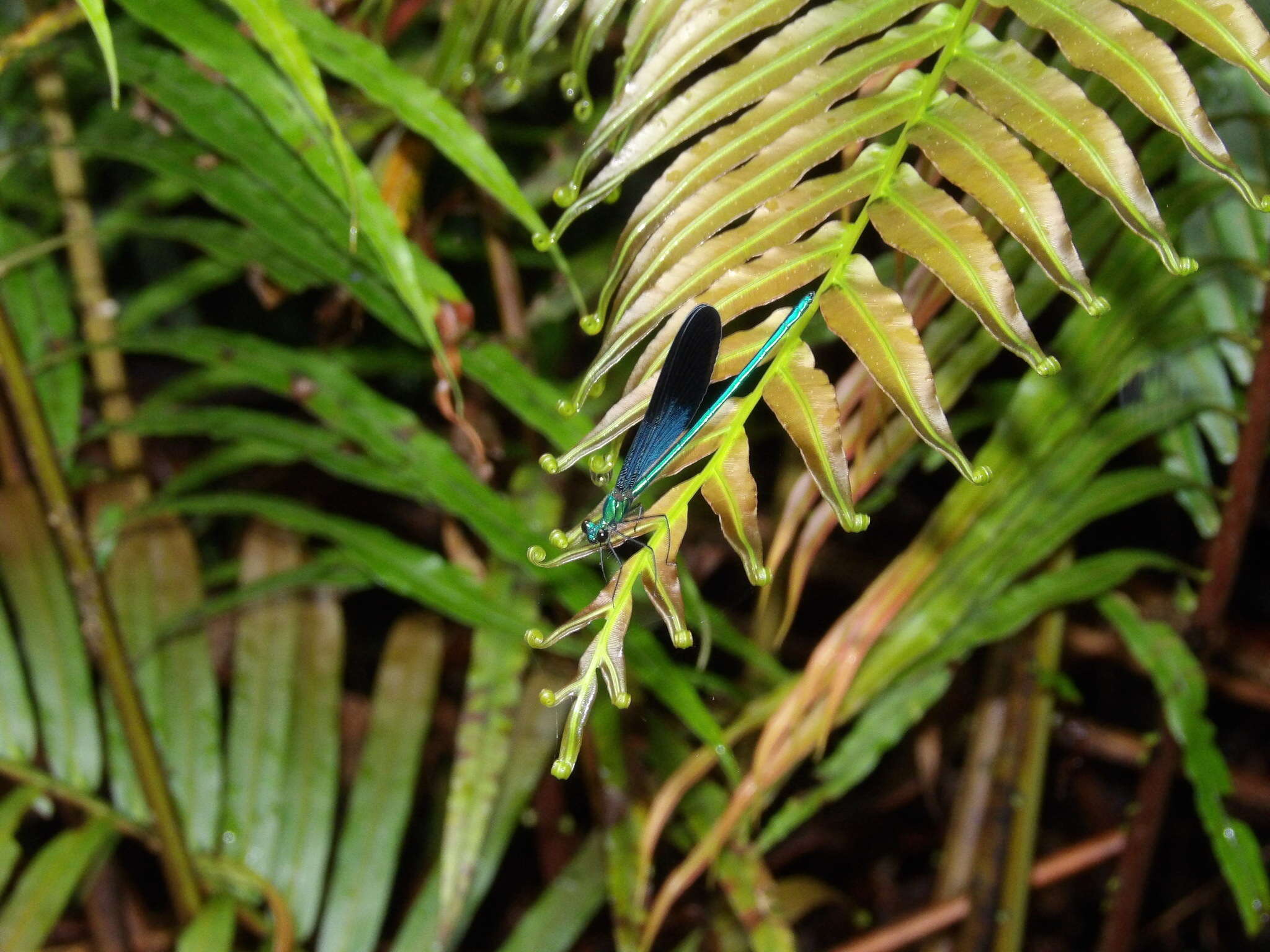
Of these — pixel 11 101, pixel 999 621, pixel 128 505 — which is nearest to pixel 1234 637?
pixel 999 621

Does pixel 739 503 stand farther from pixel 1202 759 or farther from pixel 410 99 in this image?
pixel 1202 759

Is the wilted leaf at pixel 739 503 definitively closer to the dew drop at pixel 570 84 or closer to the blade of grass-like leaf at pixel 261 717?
the dew drop at pixel 570 84

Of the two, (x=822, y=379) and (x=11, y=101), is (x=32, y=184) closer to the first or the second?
(x=11, y=101)

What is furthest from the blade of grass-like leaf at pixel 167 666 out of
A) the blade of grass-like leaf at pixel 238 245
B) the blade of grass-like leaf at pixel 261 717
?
the blade of grass-like leaf at pixel 238 245

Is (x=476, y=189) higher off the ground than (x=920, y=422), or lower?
higher

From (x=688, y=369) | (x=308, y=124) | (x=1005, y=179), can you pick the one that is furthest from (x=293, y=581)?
(x=1005, y=179)
